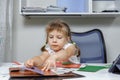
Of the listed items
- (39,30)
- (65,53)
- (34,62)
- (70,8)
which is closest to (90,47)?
(70,8)

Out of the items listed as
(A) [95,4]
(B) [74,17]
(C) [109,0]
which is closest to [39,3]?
(B) [74,17]

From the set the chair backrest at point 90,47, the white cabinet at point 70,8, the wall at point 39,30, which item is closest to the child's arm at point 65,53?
the chair backrest at point 90,47

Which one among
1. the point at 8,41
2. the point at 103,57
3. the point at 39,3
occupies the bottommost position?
the point at 103,57

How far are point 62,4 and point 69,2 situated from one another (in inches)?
3.4

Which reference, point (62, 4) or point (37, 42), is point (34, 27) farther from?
point (62, 4)

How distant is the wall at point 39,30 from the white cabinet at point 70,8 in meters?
0.13

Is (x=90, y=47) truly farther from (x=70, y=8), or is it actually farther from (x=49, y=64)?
(x=49, y=64)

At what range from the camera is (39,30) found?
271 cm

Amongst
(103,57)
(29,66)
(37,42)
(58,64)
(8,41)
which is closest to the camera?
(29,66)

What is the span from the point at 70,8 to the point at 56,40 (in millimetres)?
1094

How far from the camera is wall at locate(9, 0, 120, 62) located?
2699 mm

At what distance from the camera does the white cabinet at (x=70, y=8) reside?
2434 millimetres

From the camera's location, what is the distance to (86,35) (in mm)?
2348

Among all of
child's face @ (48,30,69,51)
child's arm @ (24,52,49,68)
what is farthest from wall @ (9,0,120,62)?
child's arm @ (24,52,49,68)
